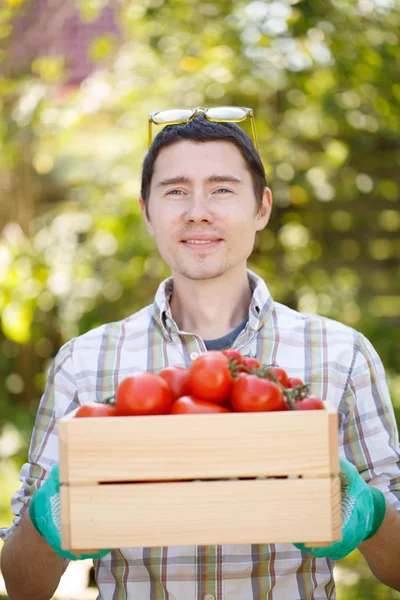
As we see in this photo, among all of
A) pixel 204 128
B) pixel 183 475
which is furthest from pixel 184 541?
pixel 204 128

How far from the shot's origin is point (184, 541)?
54.2 inches

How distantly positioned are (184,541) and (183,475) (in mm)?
119

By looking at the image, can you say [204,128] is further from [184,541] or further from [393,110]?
[393,110]

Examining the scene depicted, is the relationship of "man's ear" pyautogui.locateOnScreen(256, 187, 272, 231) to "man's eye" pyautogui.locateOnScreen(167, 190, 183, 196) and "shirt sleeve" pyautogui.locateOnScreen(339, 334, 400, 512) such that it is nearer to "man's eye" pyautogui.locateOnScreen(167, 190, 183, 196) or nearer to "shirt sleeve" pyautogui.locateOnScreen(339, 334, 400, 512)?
"man's eye" pyautogui.locateOnScreen(167, 190, 183, 196)

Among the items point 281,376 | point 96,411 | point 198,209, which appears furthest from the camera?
point 198,209

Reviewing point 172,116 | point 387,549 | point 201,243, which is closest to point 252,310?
point 201,243

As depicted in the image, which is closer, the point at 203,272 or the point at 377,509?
the point at 377,509

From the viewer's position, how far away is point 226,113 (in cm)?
206

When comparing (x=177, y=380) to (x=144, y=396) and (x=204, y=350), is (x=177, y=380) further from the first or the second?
(x=204, y=350)

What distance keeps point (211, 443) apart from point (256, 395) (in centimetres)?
13

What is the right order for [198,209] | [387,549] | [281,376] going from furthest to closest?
[198,209] < [387,549] < [281,376]

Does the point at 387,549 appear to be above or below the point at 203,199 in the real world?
below

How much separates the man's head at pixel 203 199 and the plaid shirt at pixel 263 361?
16 cm

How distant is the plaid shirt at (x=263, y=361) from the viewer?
1.81m
